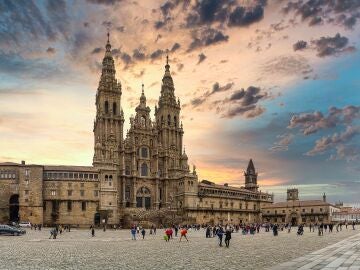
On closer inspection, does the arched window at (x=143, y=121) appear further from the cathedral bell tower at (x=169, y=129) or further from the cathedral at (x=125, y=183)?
the cathedral bell tower at (x=169, y=129)

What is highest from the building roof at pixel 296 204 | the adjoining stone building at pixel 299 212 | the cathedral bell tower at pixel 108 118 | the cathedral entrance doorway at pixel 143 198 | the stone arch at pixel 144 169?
the cathedral bell tower at pixel 108 118

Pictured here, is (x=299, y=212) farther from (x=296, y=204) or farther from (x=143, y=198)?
(x=143, y=198)

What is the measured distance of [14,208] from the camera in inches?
3605

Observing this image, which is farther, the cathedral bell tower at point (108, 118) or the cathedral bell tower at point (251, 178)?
the cathedral bell tower at point (251, 178)

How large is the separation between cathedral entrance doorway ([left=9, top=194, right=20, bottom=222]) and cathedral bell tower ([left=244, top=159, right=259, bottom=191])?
8814 cm

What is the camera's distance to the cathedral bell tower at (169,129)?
120188 millimetres

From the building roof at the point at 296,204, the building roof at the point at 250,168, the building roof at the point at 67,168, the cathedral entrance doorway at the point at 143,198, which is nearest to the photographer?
the building roof at the point at 67,168

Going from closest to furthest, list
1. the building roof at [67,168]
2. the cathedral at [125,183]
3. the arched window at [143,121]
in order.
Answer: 1. the cathedral at [125,183]
2. the building roof at [67,168]
3. the arched window at [143,121]

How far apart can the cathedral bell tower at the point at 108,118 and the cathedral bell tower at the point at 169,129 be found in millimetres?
13313

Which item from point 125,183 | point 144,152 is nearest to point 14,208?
point 125,183

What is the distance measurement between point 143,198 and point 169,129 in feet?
69.8

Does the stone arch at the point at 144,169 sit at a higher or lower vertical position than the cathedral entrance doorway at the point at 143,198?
higher

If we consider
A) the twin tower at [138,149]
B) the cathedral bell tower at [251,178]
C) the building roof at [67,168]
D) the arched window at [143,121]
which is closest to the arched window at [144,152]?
the twin tower at [138,149]

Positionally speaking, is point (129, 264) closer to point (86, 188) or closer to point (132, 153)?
point (86, 188)
